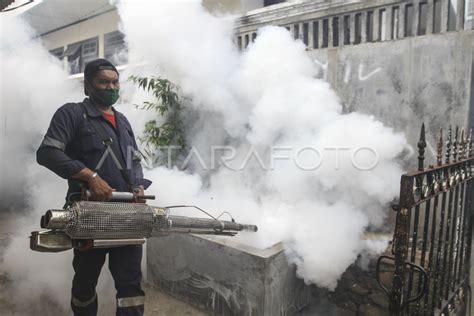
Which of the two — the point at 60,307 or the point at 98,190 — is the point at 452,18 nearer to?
the point at 98,190

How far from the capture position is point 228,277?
3.93m

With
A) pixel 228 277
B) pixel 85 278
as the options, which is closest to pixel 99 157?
pixel 85 278

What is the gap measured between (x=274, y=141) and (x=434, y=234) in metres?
3.19

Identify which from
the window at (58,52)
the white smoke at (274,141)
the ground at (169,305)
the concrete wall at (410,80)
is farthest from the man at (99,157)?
the window at (58,52)

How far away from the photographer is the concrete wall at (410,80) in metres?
4.38

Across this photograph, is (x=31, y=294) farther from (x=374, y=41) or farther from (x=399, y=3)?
(x=399, y=3)

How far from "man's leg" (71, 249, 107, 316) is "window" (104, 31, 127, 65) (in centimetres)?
722

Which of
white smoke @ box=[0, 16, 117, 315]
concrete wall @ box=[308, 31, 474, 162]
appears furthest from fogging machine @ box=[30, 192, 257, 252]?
white smoke @ box=[0, 16, 117, 315]

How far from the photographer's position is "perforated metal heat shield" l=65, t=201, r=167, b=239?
7.82 ft

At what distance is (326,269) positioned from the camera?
398 cm

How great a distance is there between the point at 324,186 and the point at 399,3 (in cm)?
261

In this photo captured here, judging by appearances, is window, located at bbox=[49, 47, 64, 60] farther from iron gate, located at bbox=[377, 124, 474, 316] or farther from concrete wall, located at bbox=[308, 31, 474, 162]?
iron gate, located at bbox=[377, 124, 474, 316]

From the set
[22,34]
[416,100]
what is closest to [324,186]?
[416,100]

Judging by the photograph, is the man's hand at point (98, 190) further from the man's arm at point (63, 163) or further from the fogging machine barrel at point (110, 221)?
the fogging machine barrel at point (110, 221)
